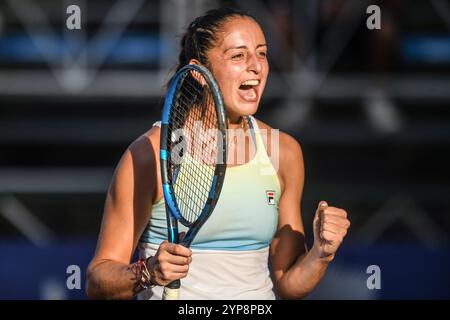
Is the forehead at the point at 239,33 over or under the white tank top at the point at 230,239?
over

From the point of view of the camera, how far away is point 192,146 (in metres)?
3.20

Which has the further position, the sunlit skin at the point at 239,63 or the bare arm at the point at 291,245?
the bare arm at the point at 291,245

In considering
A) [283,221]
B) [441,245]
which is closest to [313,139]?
[441,245]

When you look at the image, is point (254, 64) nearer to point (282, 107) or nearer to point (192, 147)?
point (192, 147)

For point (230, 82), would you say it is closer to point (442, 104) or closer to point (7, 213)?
point (7, 213)

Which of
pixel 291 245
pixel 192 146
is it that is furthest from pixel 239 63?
pixel 291 245

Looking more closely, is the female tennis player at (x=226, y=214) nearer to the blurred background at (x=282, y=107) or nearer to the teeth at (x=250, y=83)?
the teeth at (x=250, y=83)

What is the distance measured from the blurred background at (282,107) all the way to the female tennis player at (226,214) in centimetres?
351

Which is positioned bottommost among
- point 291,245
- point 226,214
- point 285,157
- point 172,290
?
point 172,290

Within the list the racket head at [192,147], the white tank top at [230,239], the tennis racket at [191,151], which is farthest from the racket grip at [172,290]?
the white tank top at [230,239]

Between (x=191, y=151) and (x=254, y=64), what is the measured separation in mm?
331

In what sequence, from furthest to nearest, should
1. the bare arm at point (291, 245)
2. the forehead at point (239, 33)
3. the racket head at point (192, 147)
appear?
the bare arm at point (291, 245)
the forehead at point (239, 33)
the racket head at point (192, 147)

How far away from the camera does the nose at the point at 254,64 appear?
124 inches

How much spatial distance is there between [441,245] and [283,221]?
390 cm
